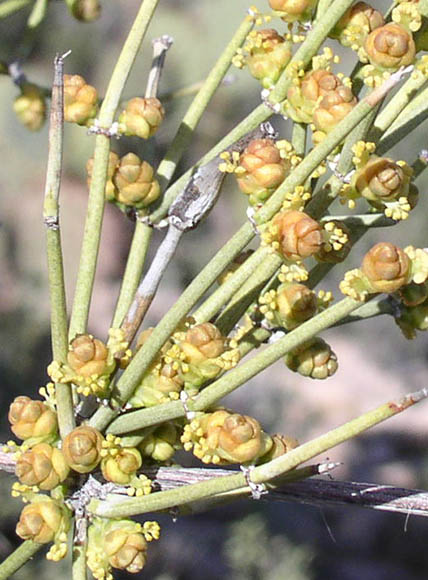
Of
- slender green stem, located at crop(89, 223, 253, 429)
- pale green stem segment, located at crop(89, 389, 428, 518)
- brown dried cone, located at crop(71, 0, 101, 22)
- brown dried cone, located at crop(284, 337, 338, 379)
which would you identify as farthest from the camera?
brown dried cone, located at crop(71, 0, 101, 22)

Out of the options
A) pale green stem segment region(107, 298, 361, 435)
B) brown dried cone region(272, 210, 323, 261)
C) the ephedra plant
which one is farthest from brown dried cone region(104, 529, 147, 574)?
brown dried cone region(272, 210, 323, 261)

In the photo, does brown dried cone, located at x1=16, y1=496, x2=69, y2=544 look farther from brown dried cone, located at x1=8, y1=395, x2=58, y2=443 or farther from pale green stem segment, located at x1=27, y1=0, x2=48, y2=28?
pale green stem segment, located at x1=27, y1=0, x2=48, y2=28

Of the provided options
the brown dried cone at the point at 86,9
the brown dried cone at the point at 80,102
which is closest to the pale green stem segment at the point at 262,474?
the brown dried cone at the point at 80,102

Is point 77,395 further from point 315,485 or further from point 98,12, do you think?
point 98,12

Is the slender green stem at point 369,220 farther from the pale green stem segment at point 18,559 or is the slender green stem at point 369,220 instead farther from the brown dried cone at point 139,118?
the pale green stem segment at point 18,559

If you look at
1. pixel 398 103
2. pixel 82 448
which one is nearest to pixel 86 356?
pixel 82 448

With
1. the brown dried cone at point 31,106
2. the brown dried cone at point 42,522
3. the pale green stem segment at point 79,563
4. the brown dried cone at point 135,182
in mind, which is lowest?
the pale green stem segment at point 79,563
